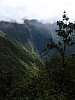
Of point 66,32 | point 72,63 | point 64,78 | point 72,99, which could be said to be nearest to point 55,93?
point 72,99

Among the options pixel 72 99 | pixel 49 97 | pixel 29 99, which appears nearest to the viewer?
pixel 49 97

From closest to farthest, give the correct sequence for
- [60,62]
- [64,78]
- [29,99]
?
[29,99], [64,78], [60,62]

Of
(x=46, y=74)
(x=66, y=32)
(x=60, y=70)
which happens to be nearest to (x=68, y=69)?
(x=60, y=70)

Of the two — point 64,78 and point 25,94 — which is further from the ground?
point 64,78

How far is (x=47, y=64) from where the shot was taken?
31.5m

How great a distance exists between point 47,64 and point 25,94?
806 cm

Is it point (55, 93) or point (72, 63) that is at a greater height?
point (72, 63)

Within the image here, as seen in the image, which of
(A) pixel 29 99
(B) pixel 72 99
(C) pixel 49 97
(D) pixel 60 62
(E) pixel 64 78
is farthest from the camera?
(D) pixel 60 62

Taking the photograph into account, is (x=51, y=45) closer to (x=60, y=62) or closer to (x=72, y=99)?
(x=60, y=62)

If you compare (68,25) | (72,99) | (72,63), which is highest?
(68,25)

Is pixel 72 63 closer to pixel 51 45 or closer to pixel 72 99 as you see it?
pixel 51 45

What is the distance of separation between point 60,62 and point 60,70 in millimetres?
2467

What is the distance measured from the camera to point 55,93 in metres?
23.4

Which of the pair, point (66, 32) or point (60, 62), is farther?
point (60, 62)
